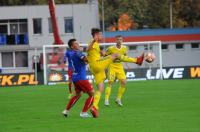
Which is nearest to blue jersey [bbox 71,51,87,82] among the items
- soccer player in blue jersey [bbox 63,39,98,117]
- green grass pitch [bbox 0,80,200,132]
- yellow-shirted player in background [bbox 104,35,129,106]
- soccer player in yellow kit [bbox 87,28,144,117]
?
soccer player in blue jersey [bbox 63,39,98,117]

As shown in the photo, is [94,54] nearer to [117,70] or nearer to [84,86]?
[84,86]

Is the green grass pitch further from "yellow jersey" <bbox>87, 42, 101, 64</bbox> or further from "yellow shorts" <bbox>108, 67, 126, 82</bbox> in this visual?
"yellow jersey" <bbox>87, 42, 101, 64</bbox>

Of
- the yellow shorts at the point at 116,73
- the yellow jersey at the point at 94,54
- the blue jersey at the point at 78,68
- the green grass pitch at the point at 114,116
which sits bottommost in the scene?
the green grass pitch at the point at 114,116

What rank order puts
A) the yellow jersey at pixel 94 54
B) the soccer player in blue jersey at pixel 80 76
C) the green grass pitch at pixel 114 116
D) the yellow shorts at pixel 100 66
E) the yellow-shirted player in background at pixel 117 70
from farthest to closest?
the yellow-shirted player in background at pixel 117 70 < the yellow jersey at pixel 94 54 < the yellow shorts at pixel 100 66 < the soccer player in blue jersey at pixel 80 76 < the green grass pitch at pixel 114 116

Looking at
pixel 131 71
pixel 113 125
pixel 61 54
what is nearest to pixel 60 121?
pixel 113 125

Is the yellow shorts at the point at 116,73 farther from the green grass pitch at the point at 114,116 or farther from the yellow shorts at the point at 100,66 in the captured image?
the yellow shorts at the point at 100,66

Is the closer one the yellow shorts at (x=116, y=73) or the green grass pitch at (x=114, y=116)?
the green grass pitch at (x=114, y=116)

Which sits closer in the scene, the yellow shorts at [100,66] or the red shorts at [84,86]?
the red shorts at [84,86]

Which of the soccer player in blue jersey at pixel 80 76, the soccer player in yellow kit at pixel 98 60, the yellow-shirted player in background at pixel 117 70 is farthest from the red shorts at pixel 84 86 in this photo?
the yellow-shirted player in background at pixel 117 70

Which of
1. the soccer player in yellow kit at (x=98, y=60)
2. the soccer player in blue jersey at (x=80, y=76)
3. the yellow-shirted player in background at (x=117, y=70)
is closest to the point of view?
the soccer player in blue jersey at (x=80, y=76)

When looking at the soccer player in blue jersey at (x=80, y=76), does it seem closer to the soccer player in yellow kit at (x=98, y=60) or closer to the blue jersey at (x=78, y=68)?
the blue jersey at (x=78, y=68)

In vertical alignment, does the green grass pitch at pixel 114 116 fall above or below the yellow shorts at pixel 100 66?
below

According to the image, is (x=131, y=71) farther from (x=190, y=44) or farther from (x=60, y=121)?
(x=190, y=44)

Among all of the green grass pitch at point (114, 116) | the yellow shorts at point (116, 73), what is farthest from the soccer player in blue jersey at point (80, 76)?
the yellow shorts at point (116, 73)
